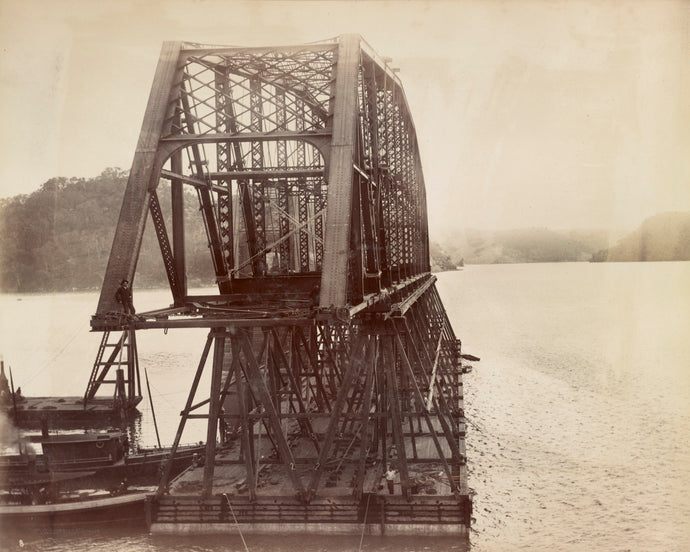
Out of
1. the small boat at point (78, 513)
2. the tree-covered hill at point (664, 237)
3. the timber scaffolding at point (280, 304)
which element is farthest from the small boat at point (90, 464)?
the tree-covered hill at point (664, 237)

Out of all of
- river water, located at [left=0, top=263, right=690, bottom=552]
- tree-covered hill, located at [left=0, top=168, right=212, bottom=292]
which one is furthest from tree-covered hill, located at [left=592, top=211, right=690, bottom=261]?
tree-covered hill, located at [left=0, top=168, right=212, bottom=292]

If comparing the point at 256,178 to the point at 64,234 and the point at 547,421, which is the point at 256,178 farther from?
the point at 64,234

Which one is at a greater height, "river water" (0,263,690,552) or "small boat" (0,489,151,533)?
"small boat" (0,489,151,533)

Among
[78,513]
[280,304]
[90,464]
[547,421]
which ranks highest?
[280,304]

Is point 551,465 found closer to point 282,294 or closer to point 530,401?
point 530,401

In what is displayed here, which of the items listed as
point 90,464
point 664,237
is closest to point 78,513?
point 90,464

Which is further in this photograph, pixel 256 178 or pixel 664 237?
pixel 664 237

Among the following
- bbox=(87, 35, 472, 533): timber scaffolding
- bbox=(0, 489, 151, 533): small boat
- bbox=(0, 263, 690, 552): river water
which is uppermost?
bbox=(87, 35, 472, 533): timber scaffolding

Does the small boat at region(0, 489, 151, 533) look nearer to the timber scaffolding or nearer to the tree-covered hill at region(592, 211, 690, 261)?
the timber scaffolding

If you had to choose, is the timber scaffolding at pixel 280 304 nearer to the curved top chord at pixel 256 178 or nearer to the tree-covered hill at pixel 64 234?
the curved top chord at pixel 256 178
